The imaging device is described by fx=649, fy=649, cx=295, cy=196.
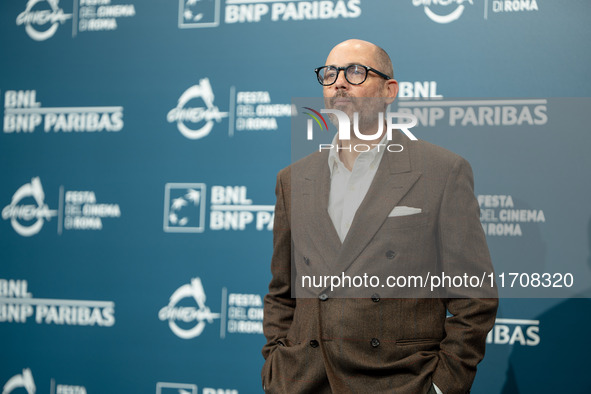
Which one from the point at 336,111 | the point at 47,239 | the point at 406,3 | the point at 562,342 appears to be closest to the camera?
the point at 336,111

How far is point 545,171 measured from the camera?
2809mm

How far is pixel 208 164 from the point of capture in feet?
11.0

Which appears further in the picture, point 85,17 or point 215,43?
point 85,17

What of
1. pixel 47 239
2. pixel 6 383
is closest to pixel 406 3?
pixel 47 239

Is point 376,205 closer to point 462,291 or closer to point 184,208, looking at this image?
point 462,291

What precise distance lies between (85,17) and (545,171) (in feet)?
8.36

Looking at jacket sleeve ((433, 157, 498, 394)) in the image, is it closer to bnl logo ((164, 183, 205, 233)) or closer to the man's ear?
the man's ear

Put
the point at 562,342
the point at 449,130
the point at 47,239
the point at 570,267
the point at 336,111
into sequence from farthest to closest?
the point at 47,239 → the point at 562,342 → the point at 570,267 → the point at 449,130 → the point at 336,111

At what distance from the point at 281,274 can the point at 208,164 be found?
3.87 feet

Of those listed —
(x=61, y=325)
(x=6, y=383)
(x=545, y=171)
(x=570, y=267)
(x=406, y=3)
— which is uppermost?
(x=406, y=3)

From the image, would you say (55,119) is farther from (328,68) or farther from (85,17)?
(328,68)

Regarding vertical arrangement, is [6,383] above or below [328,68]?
below

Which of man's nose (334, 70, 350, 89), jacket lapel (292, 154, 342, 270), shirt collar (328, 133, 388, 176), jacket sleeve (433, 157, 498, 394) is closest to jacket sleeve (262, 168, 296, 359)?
jacket lapel (292, 154, 342, 270)

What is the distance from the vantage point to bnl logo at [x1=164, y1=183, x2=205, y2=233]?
335 centimetres
